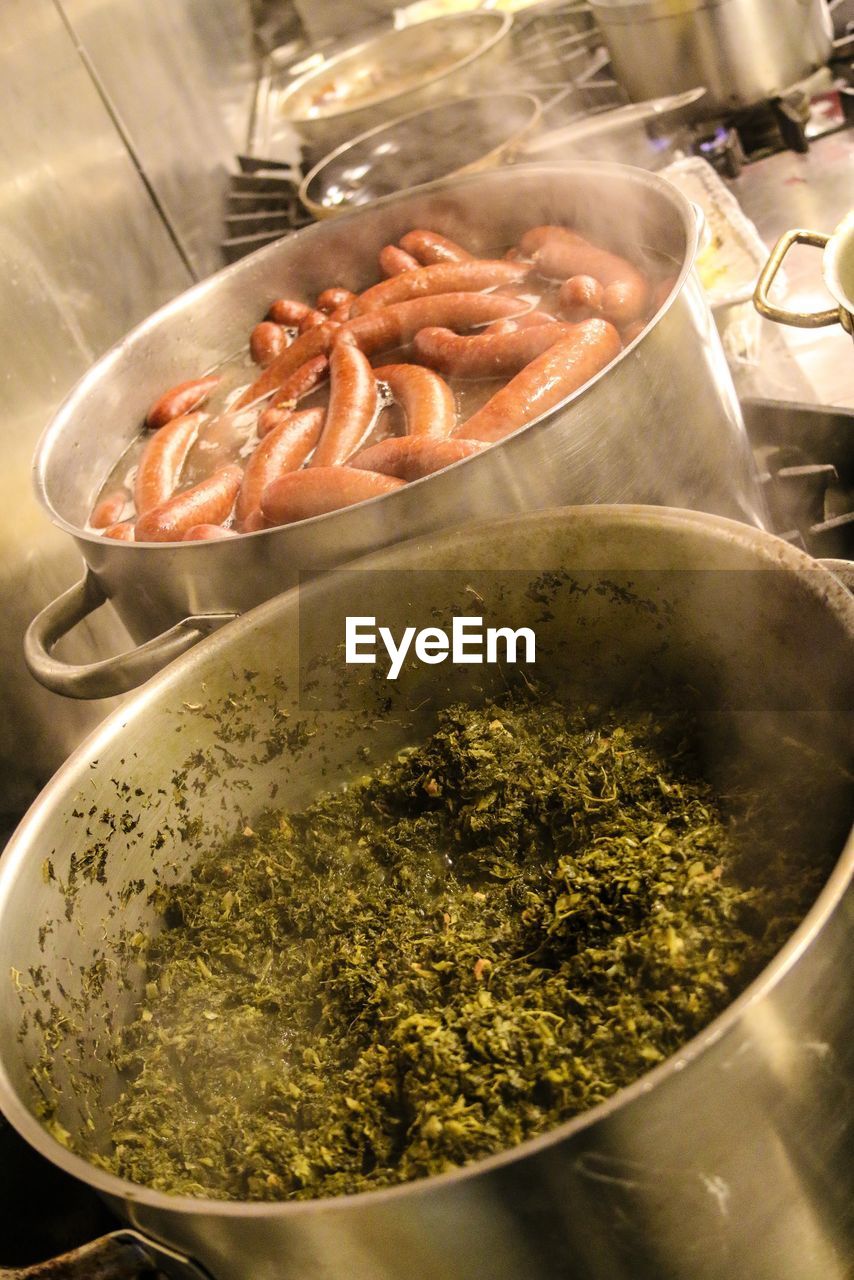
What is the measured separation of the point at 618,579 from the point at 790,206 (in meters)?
2.32

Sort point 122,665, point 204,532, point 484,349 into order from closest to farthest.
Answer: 1. point 122,665
2. point 204,532
3. point 484,349

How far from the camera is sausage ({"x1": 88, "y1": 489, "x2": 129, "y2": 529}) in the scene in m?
2.59

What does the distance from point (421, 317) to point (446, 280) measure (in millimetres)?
178

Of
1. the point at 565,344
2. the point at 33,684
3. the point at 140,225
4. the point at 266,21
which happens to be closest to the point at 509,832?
the point at 565,344

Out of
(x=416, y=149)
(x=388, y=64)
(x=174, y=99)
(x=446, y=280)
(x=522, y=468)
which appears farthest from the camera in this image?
(x=388, y=64)

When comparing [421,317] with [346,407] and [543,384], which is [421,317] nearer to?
[346,407]

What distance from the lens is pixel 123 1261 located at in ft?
3.94

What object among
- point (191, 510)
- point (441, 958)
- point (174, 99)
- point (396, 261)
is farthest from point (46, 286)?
point (441, 958)

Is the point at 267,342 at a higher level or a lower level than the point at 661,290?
higher

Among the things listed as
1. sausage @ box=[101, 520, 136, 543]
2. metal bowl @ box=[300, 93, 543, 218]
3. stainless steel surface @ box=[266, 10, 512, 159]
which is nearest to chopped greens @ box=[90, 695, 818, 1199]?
sausage @ box=[101, 520, 136, 543]

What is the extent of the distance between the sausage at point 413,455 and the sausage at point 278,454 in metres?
0.22

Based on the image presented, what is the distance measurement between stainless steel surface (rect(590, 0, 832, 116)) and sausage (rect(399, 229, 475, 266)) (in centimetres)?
133

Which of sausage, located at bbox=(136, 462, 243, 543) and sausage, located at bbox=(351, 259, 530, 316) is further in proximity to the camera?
sausage, located at bbox=(351, 259, 530, 316)

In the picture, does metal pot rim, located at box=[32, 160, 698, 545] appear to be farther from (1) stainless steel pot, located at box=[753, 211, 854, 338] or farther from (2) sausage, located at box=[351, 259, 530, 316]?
(2) sausage, located at box=[351, 259, 530, 316]
